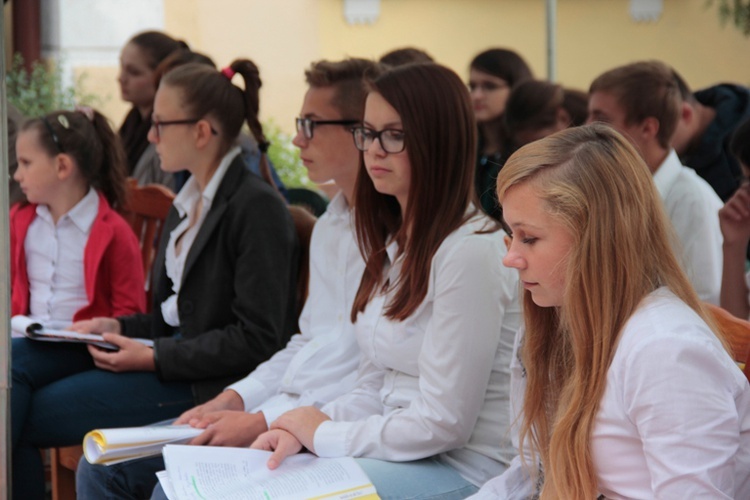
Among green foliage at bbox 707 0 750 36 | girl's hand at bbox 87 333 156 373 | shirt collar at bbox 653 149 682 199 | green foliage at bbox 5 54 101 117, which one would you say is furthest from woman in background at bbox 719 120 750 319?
green foliage at bbox 707 0 750 36

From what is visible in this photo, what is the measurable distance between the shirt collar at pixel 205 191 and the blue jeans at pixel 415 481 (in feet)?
3.40

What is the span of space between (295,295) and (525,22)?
7689mm

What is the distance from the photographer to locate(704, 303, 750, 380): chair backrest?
74.2 inches

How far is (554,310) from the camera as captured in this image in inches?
71.5

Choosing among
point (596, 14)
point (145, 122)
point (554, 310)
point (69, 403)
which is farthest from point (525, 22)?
point (554, 310)

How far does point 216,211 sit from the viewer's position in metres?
2.92

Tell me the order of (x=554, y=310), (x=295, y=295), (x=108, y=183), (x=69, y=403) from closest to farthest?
(x=554, y=310) → (x=69, y=403) → (x=295, y=295) → (x=108, y=183)

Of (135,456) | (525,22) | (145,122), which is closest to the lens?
(135,456)

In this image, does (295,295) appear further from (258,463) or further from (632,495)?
(632,495)

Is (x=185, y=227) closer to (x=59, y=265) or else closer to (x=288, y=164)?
(x=59, y=265)

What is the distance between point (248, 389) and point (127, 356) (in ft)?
1.32

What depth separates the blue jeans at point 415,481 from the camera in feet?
6.69

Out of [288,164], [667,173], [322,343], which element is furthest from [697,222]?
[288,164]

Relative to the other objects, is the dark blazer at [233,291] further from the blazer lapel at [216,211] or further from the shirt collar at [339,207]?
the shirt collar at [339,207]
